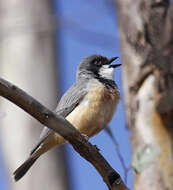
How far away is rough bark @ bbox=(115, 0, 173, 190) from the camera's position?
16.2ft

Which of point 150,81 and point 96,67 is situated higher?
Result: point 96,67

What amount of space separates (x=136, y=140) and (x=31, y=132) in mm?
2045

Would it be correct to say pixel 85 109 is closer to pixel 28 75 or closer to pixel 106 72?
pixel 106 72

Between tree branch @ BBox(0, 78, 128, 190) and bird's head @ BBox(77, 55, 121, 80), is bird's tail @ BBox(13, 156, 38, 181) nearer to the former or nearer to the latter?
bird's head @ BBox(77, 55, 121, 80)

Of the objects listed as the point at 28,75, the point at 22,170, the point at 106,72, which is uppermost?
the point at 28,75

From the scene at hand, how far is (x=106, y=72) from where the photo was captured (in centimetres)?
598

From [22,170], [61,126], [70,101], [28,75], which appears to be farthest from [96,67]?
[61,126]

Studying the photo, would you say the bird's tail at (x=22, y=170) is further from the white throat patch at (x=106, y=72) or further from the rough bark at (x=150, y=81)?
the white throat patch at (x=106, y=72)

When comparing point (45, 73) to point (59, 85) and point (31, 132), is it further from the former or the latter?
point (31, 132)

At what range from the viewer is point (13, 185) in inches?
266

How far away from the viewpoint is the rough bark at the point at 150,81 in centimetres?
493

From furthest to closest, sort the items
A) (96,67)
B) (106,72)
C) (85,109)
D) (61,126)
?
(96,67) → (106,72) → (85,109) → (61,126)

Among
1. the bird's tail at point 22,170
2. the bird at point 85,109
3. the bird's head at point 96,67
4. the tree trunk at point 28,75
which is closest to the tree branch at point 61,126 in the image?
the bird at point 85,109

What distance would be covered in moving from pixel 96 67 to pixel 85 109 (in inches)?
45.6
